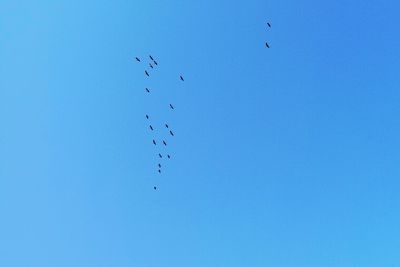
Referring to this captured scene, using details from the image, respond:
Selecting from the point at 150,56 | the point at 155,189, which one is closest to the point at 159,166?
the point at 155,189

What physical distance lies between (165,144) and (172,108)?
1881 mm

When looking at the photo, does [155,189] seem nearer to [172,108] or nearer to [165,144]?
[165,144]

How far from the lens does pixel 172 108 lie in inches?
1142

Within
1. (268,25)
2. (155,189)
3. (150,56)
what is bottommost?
(155,189)

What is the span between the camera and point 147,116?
2920cm

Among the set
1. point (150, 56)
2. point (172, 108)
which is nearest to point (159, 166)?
Answer: point (172, 108)

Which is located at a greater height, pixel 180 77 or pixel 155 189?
pixel 180 77

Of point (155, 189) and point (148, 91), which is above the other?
point (148, 91)

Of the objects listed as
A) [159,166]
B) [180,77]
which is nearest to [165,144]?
[159,166]

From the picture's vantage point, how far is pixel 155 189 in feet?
95.9

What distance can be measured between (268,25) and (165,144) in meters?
7.87

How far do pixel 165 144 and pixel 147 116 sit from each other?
1.74 meters

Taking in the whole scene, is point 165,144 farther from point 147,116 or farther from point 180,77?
point 180,77

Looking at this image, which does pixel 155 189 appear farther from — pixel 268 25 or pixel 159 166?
pixel 268 25
